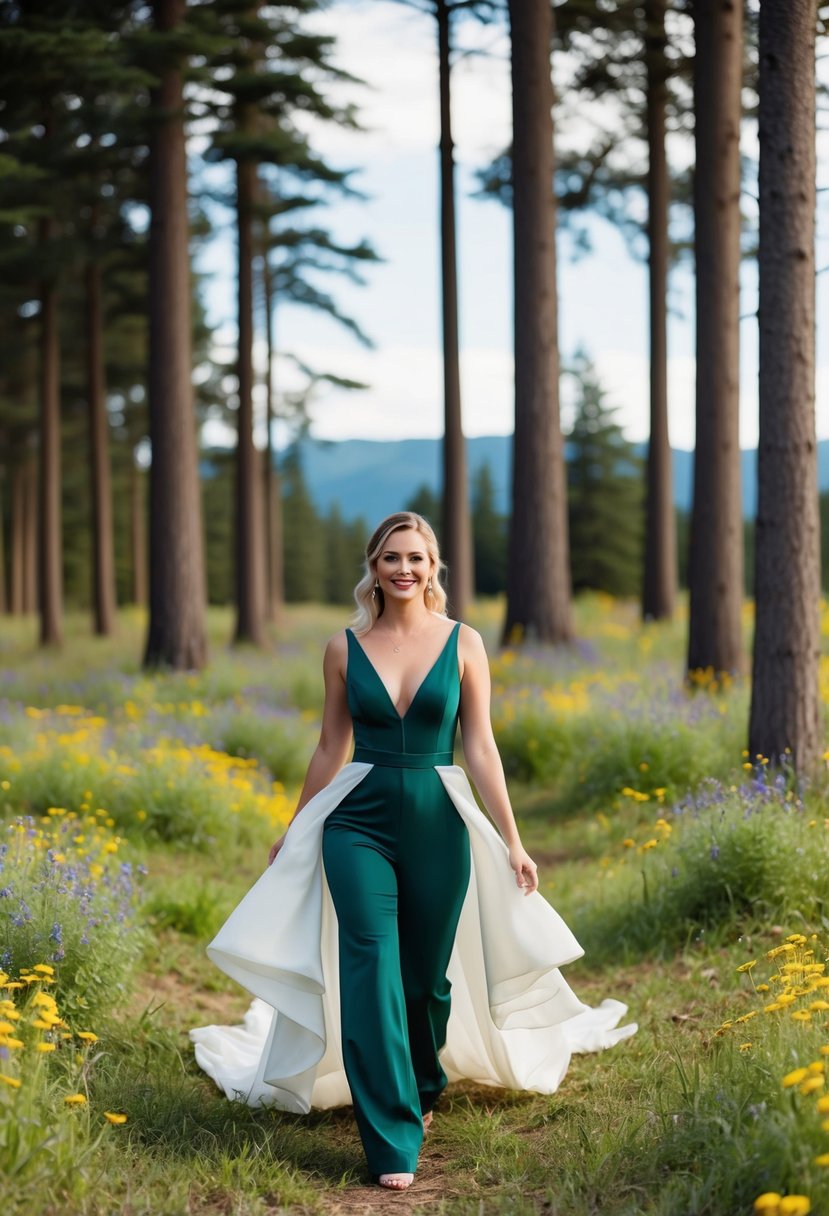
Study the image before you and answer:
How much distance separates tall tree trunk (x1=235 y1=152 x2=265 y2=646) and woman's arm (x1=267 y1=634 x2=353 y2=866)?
15681mm

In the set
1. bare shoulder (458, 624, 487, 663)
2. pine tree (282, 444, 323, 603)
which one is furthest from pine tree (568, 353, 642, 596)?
bare shoulder (458, 624, 487, 663)

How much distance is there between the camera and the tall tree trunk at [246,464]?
66.1 ft

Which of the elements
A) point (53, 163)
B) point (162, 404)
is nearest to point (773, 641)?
point (162, 404)

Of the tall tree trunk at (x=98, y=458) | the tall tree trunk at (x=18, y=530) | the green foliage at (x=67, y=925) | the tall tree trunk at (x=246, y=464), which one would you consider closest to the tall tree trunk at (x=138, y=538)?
the tall tree trunk at (x=18, y=530)

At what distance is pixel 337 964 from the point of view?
5.02 metres

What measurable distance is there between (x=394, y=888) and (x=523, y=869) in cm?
53

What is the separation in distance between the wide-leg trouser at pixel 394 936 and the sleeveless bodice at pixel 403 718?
0.24 ft

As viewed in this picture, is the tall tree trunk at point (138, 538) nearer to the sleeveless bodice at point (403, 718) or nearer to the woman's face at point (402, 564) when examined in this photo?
the woman's face at point (402, 564)

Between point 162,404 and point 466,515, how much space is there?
18.4 ft

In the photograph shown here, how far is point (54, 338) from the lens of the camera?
75.8 ft

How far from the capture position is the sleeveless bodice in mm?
4691

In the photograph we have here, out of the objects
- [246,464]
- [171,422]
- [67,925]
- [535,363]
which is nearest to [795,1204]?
[67,925]

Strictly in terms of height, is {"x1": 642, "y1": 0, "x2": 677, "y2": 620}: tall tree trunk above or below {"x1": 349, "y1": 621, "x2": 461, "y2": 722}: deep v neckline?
above

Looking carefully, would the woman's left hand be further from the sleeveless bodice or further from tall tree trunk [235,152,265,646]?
tall tree trunk [235,152,265,646]
